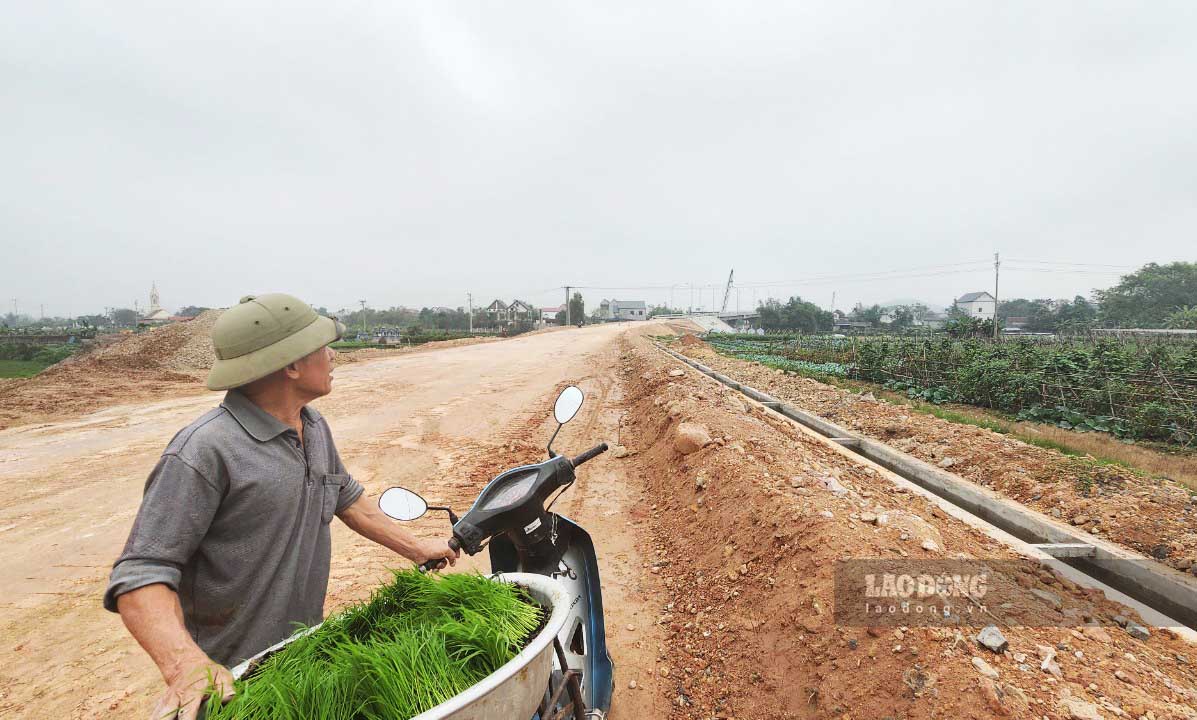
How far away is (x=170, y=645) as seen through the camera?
3.55 feet

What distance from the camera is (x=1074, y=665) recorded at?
2035mm

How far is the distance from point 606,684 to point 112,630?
3.31 m

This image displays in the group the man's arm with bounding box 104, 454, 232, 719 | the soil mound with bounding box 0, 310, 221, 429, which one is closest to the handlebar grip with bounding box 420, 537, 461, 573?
the man's arm with bounding box 104, 454, 232, 719

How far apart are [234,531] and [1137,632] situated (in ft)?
13.9

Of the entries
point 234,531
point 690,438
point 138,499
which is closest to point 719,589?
point 690,438

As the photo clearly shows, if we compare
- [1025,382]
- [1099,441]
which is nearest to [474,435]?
[1099,441]

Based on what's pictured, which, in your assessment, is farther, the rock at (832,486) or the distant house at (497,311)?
the distant house at (497,311)

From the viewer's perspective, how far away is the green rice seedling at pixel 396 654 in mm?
913

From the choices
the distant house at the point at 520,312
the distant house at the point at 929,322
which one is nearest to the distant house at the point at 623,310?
the distant house at the point at 520,312

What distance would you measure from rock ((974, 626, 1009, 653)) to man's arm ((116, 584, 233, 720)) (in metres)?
2.64

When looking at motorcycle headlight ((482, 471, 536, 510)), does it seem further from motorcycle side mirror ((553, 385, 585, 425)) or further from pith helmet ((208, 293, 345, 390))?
pith helmet ((208, 293, 345, 390))

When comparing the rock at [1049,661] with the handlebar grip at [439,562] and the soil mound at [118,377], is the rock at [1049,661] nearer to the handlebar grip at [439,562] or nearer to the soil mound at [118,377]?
the handlebar grip at [439,562]

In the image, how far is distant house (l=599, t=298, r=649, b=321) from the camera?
117m

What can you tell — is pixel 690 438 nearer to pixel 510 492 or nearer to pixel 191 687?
pixel 510 492
